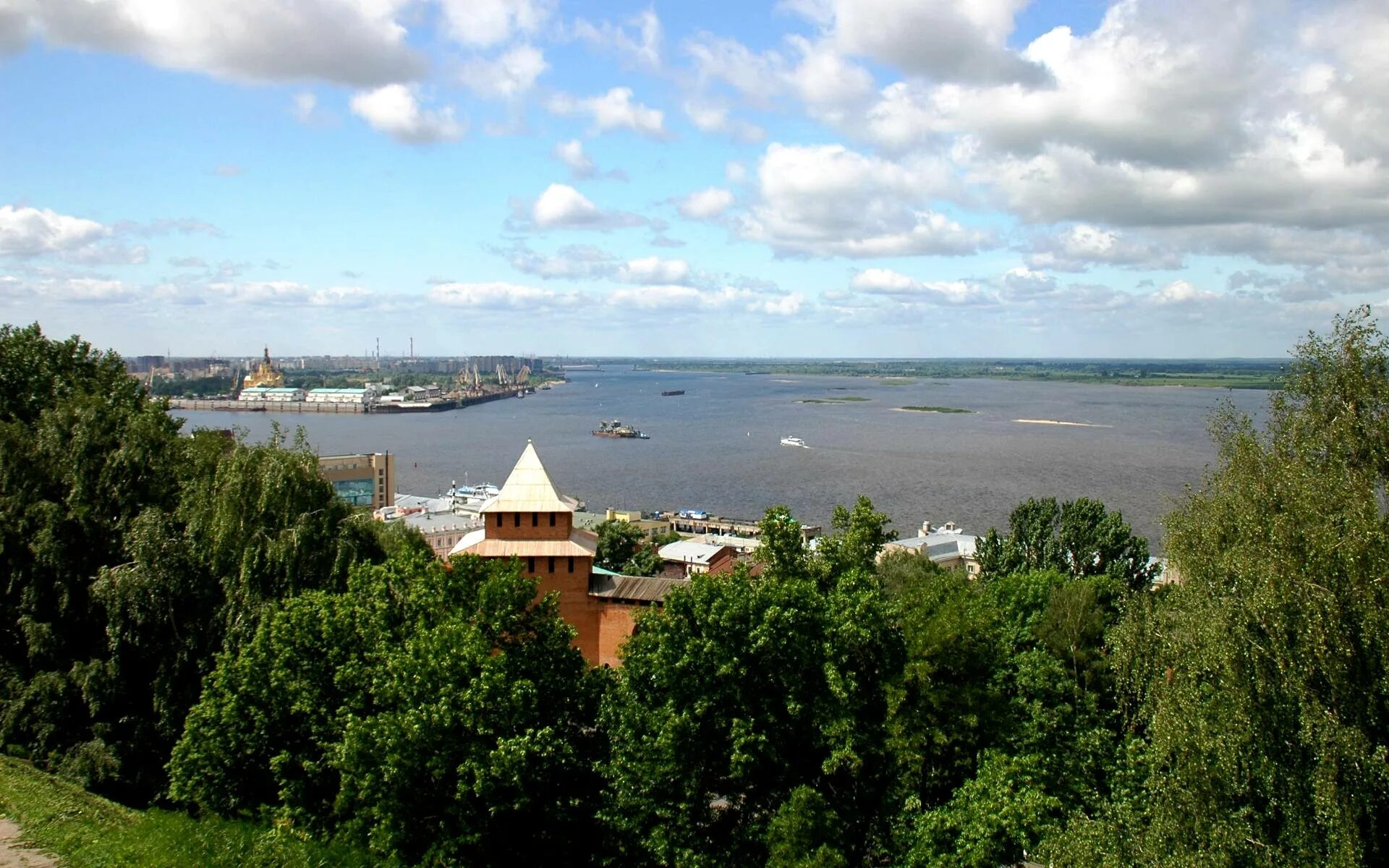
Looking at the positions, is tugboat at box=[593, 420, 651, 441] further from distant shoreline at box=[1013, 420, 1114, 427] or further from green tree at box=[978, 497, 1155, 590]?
green tree at box=[978, 497, 1155, 590]

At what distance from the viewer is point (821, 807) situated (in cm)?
1122

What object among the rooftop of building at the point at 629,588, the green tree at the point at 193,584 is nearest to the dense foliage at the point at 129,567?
the green tree at the point at 193,584

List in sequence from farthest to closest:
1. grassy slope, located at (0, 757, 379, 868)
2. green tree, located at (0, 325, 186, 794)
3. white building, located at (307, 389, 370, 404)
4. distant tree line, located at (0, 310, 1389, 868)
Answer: white building, located at (307, 389, 370, 404), green tree, located at (0, 325, 186, 794), grassy slope, located at (0, 757, 379, 868), distant tree line, located at (0, 310, 1389, 868)

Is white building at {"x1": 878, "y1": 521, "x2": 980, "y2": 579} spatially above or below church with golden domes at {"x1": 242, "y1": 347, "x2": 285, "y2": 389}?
below

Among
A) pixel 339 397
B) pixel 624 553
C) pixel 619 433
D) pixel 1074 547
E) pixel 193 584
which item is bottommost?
pixel 619 433

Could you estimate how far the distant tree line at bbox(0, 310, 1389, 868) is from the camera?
948 cm

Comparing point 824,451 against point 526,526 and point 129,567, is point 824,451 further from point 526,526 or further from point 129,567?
point 129,567

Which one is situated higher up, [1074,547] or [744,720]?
[744,720]

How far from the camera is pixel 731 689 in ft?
39.5

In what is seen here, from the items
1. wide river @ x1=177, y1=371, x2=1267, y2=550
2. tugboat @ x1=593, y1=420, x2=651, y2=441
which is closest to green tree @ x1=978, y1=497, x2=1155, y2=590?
wide river @ x1=177, y1=371, x2=1267, y2=550

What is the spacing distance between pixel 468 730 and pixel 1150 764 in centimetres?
731

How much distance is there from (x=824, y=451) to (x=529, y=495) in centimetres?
6779

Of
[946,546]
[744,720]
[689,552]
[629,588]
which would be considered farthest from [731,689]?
[946,546]

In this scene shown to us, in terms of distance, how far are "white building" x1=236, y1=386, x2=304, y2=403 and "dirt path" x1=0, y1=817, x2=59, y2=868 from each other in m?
161
